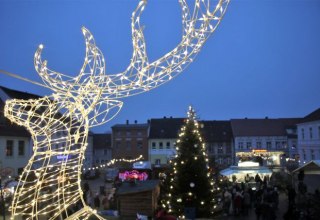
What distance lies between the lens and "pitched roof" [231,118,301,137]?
5028cm

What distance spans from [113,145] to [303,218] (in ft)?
138

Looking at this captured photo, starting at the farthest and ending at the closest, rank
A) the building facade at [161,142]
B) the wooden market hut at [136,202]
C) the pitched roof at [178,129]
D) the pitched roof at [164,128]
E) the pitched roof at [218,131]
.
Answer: the pitched roof at [218,131] < the pitched roof at [178,129] < the pitched roof at [164,128] < the building facade at [161,142] < the wooden market hut at [136,202]

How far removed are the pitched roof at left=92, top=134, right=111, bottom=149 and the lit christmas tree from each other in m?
47.8

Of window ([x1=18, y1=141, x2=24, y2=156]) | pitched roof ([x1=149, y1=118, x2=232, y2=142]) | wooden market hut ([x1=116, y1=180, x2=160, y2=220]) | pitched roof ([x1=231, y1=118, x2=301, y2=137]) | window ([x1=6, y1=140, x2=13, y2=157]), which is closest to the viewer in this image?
wooden market hut ([x1=116, y1=180, x2=160, y2=220])

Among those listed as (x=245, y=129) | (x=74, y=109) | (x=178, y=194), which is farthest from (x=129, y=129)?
(x=74, y=109)

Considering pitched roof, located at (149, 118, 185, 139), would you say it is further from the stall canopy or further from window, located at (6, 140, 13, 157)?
the stall canopy

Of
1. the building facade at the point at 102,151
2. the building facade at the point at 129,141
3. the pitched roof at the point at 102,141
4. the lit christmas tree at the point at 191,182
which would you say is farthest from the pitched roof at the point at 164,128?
the lit christmas tree at the point at 191,182

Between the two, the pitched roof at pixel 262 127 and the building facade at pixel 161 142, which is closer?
the pitched roof at pixel 262 127

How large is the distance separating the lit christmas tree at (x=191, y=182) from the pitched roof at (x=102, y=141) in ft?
157

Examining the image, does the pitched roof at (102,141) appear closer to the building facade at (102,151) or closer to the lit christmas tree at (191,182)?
the building facade at (102,151)

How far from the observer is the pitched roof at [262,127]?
165ft

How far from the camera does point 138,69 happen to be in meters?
5.01

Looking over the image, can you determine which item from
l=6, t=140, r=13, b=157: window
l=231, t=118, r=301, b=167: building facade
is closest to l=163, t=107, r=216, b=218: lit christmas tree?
l=6, t=140, r=13, b=157: window

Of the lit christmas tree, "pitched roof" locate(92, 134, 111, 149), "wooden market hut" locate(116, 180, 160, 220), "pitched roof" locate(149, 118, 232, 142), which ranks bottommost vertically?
"wooden market hut" locate(116, 180, 160, 220)
